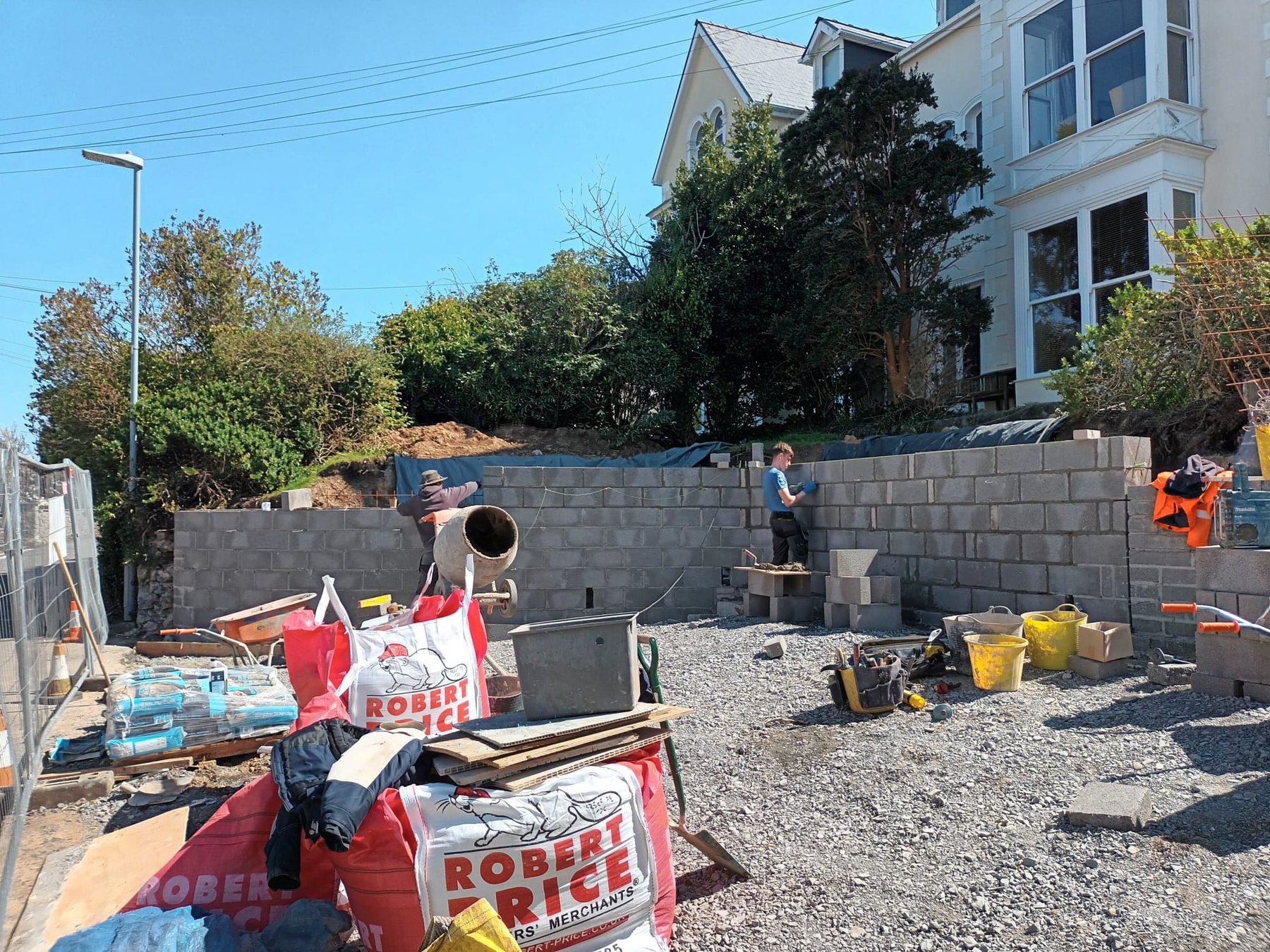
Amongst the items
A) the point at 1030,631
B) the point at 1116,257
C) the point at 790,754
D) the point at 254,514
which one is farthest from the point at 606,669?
the point at 1116,257

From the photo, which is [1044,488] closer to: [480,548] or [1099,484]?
[1099,484]

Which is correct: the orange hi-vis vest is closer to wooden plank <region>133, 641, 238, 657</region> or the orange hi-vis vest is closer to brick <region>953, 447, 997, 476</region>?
brick <region>953, 447, 997, 476</region>

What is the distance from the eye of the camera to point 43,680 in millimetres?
5980

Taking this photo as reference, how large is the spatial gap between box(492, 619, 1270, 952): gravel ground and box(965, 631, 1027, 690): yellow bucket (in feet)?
0.37

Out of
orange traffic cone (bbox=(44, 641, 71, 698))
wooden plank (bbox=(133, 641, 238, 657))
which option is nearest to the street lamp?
wooden plank (bbox=(133, 641, 238, 657))

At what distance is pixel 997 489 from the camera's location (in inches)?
315

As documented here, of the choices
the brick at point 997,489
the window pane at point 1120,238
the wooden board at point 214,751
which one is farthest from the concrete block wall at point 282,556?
the window pane at point 1120,238

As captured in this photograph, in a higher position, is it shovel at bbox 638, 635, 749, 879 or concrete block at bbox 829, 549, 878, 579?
concrete block at bbox 829, 549, 878, 579

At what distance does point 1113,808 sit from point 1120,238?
11148mm

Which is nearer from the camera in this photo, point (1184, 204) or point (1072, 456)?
point (1072, 456)

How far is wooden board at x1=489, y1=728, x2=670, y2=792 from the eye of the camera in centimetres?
307

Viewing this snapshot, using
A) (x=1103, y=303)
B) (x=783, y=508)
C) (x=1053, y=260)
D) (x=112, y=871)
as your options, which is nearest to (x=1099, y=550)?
(x=783, y=508)

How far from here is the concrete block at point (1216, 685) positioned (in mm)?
5488

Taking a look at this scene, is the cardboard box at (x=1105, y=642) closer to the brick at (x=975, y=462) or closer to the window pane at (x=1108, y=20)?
the brick at (x=975, y=462)
